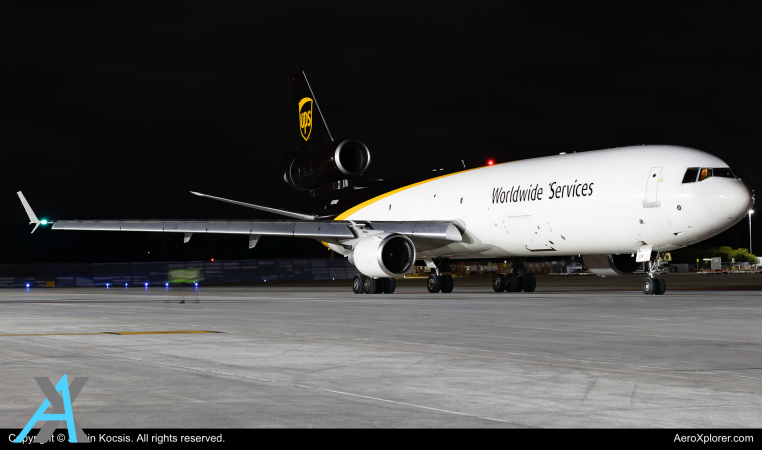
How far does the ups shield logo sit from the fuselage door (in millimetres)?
18787

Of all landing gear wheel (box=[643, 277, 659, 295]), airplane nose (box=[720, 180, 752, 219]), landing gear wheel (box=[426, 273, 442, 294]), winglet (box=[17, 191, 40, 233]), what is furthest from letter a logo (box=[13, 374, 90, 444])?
winglet (box=[17, 191, 40, 233])

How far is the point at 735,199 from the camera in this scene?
22531 mm

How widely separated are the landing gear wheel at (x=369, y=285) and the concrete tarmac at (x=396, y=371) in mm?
14974

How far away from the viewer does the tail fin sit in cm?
3791

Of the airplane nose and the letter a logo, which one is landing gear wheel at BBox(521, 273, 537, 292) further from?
the letter a logo

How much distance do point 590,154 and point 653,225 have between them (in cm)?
346

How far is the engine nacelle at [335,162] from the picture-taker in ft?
115

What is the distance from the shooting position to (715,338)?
11.2 meters

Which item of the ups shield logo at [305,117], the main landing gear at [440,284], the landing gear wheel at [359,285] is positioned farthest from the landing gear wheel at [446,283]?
the ups shield logo at [305,117]

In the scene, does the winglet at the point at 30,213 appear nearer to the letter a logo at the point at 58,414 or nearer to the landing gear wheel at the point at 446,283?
the landing gear wheel at the point at 446,283

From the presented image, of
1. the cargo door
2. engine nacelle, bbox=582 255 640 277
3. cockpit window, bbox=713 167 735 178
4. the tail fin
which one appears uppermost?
the tail fin

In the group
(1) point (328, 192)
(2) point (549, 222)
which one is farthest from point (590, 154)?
(1) point (328, 192)

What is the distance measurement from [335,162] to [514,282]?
936 centimetres
